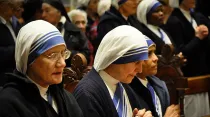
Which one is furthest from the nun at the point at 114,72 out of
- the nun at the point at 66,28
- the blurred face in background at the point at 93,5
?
the blurred face in background at the point at 93,5

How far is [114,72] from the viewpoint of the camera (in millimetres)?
2814

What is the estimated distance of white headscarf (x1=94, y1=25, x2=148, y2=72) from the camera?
2775 mm

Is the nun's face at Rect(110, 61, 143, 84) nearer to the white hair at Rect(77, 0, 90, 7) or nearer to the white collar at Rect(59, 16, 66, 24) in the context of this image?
the white collar at Rect(59, 16, 66, 24)

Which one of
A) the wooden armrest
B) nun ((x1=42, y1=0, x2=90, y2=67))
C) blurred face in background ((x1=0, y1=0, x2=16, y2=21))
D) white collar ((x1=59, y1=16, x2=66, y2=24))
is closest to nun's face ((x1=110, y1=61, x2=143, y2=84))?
blurred face in background ((x1=0, y1=0, x2=16, y2=21))

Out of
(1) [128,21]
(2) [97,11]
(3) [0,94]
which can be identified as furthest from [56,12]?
(3) [0,94]

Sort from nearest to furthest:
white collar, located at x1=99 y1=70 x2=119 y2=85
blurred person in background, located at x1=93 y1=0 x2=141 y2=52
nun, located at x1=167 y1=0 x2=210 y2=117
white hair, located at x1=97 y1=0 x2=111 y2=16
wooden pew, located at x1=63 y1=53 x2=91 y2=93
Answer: white collar, located at x1=99 y1=70 x2=119 y2=85, wooden pew, located at x1=63 y1=53 x2=91 y2=93, blurred person in background, located at x1=93 y1=0 x2=141 y2=52, nun, located at x1=167 y1=0 x2=210 y2=117, white hair, located at x1=97 y1=0 x2=111 y2=16

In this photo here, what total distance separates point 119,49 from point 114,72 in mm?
150

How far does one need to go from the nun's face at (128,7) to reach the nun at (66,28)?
1.80ft

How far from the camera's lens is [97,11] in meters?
6.03

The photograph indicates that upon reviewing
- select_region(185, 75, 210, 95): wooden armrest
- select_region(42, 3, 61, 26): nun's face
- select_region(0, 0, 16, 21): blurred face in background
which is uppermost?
select_region(0, 0, 16, 21): blurred face in background

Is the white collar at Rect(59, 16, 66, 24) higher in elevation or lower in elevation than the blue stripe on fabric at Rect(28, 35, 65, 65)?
lower

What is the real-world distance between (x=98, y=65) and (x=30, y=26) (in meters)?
0.59

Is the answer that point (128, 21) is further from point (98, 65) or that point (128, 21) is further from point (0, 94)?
point (0, 94)

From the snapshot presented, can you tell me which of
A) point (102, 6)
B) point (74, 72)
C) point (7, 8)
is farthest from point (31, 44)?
point (102, 6)
